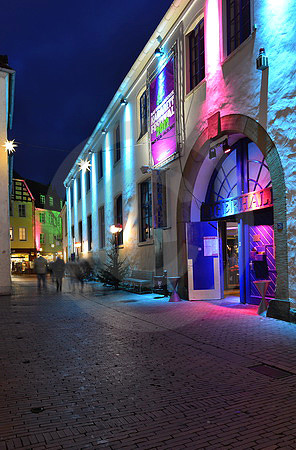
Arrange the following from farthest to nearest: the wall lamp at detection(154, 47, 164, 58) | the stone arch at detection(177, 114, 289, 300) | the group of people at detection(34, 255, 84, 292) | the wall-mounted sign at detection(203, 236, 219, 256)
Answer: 1. the group of people at detection(34, 255, 84, 292)
2. the wall lamp at detection(154, 47, 164, 58)
3. the wall-mounted sign at detection(203, 236, 219, 256)
4. the stone arch at detection(177, 114, 289, 300)

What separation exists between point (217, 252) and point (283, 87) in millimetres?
5252

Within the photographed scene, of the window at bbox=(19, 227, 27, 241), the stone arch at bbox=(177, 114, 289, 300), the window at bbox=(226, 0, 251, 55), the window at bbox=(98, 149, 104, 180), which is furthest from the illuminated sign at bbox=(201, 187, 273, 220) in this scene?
the window at bbox=(19, 227, 27, 241)

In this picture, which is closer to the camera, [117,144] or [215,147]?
[215,147]

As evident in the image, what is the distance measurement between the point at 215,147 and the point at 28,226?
134ft

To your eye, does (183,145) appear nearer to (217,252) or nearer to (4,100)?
(217,252)

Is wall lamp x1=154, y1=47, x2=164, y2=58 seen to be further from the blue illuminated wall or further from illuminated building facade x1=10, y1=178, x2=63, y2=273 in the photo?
illuminated building facade x1=10, y1=178, x2=63, y2=273

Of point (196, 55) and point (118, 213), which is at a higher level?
point (196, 55)

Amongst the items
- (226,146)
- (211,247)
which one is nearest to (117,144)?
(211,247)

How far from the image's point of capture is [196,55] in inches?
460

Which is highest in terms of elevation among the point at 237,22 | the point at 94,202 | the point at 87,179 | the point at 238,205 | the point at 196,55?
the point at 196,55

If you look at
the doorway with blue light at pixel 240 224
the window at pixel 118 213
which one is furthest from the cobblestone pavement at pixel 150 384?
the window at pixel 118 213

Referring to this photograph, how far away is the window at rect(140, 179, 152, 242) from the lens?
15.8 meters

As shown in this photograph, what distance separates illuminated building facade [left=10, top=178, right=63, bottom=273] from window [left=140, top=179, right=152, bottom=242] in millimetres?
29774

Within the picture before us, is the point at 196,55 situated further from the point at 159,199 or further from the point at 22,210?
the point at 22,210
